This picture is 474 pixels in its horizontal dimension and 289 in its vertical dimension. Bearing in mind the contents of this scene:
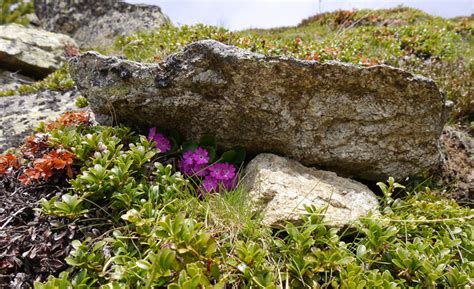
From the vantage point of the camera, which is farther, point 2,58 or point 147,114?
point 2,58

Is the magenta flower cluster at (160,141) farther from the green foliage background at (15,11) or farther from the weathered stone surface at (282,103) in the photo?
the green foliage background at (15,11)

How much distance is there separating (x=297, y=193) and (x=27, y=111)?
5002 millimetres

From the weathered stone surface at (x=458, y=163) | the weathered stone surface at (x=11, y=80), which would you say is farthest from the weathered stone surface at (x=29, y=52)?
the weathered stone surface at (x=458, y=163)

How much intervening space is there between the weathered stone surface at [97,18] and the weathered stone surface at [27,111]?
5.62 meters

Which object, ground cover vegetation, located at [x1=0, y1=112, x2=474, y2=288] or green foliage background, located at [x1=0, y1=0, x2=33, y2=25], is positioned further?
green foliage background, located at [x1=0, y1=0, x2=33, y2=25]

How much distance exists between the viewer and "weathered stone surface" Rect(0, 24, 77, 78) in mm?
8750

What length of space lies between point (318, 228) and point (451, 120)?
133 inches

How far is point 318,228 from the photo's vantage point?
2.46 m

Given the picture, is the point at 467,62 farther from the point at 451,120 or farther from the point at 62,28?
→ the point at 62,28

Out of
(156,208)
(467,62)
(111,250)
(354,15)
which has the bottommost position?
(111,250)

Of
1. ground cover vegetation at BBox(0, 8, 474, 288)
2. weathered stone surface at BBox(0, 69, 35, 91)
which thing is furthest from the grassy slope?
ground cover vegetation at BBox(0, 8, 474, 288)

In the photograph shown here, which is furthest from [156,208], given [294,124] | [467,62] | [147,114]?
[467,62]

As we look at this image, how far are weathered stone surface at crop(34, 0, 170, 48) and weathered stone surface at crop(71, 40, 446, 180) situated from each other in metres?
8.68

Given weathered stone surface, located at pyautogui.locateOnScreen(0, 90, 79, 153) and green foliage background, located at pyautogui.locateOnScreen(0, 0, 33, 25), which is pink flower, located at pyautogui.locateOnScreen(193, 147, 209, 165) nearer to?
weathered stone surface, located at pyautogui.locateOnScreen(0, 90, 79, 153)
